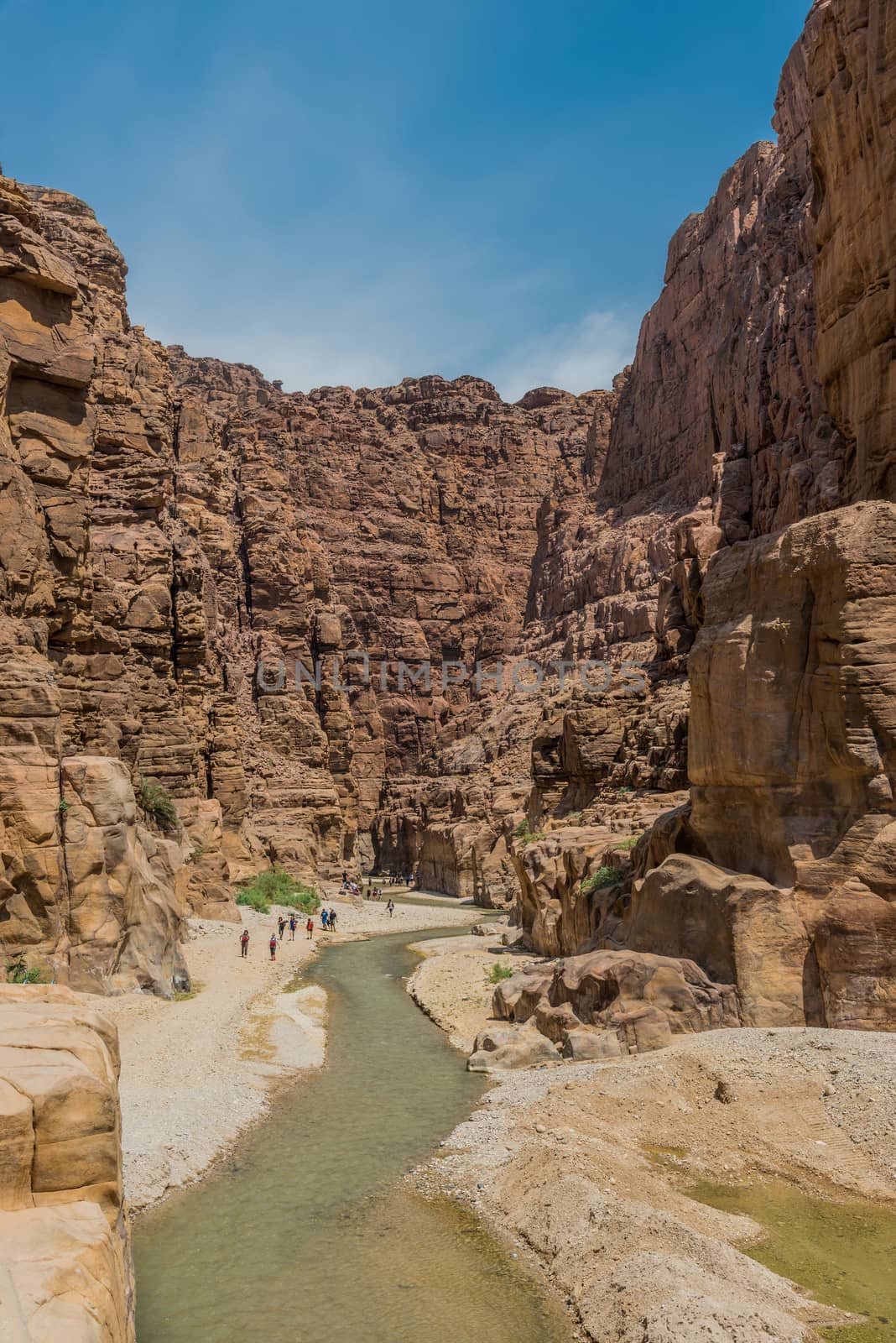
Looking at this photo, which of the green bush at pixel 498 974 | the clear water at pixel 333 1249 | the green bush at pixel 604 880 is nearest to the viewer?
the clear water at pixel 333 1249

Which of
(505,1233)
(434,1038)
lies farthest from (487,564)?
(505,1233)

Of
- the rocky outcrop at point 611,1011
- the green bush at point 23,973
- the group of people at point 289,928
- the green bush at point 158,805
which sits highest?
the green bush at point 158,805

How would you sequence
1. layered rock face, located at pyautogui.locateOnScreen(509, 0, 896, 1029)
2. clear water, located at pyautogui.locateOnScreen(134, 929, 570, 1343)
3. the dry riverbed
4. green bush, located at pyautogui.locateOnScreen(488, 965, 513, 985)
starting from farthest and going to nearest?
green bush, located at pyautogui.locateOnScreen(488, 965, 513, 985) → layered rock face, located at pyautogui.locateOnScreen(509, 0, 896, 1029) → clear water, located at pyautogui.locateOnScreen(134, 929, 570, 1343) → the dry riverbed

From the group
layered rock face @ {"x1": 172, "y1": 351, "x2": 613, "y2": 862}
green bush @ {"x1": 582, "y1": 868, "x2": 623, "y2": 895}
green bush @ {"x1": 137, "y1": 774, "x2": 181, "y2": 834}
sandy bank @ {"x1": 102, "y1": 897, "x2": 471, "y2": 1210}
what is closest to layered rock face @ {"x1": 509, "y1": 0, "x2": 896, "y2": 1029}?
green bush @ {"x1": 582, "y1": 868, "x2": 623, "y2": 895}

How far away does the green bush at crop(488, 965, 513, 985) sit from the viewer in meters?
32.6

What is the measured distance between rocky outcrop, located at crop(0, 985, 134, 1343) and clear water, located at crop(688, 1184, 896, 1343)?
298 inches

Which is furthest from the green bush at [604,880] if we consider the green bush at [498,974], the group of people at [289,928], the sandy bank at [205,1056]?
the group of people at [289,928]

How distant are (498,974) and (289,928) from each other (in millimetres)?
21042

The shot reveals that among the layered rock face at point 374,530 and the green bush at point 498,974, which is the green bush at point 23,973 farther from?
the layered rock face at point 374,530

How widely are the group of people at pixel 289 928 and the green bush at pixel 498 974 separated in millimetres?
10987

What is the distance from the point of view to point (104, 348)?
5094cm

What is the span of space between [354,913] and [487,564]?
81.2 meters

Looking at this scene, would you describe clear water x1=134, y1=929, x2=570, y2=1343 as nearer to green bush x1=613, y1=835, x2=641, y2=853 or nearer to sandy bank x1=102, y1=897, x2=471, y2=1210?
sandy bank x1=102, y1=897, x2=471, y2=1210

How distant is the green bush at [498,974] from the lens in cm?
3256
